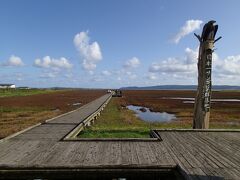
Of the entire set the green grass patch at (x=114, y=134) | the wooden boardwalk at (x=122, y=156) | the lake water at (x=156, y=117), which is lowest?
the lake water at (x=156, y=117)

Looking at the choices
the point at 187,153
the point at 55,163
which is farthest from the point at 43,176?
the point at 187,153

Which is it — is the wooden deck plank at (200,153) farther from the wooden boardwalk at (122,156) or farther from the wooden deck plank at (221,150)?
the wooden deck plank at (221,150)

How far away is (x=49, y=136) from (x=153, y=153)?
15.8ft

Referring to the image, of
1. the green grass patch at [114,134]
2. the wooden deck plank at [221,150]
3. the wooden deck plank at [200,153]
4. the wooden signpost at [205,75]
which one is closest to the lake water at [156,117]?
the green grass patch at [114,134]

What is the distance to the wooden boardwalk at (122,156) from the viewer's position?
23.6 feet

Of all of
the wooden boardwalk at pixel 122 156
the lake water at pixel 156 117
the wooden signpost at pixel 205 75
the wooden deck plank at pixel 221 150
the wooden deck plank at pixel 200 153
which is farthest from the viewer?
the lake water at pixel 156 117

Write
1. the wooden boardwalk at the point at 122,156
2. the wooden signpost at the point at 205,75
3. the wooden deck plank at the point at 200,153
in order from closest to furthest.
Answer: the wooden boardwalk at the point at 122,156 → the wooden deck plank at the point at 200,153 → the wooden signpost at the point at 205,75

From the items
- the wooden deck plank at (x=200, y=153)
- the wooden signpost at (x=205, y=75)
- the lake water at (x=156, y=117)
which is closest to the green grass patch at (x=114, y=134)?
the wooden signpost at (x=205, y=75)

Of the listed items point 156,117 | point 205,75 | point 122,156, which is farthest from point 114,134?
point 156,117

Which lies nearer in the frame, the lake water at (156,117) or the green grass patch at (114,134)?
the green grass patch at (114,134)

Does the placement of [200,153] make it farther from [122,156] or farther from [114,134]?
[114,134]

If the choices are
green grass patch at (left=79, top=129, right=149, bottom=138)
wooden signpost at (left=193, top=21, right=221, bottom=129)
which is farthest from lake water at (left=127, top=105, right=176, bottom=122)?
wooden signpost at (left=193, top=21, right=221, bottom=129)

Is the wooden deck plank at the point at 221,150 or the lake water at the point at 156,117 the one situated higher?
the wooden deck plank at the point at 221,150

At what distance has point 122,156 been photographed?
325 inches
